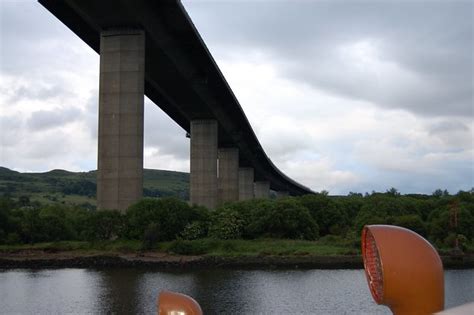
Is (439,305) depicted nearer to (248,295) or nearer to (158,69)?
(248,295)

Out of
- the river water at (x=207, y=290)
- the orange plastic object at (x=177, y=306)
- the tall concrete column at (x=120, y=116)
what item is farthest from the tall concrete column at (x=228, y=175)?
the orange plastic object at (x=177, y=306)

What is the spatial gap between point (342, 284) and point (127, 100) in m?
20.0

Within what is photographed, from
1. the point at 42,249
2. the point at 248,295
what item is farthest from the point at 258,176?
the point at 248,295

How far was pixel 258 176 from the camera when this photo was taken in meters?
136

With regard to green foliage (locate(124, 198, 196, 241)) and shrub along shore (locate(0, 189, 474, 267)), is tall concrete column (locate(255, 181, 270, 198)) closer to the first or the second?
shrub along shore (locate(0, 189, 474, 267))

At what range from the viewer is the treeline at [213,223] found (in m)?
48.6

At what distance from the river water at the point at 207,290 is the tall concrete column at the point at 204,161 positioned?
29144 mm

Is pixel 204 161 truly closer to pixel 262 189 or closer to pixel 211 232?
pixel 211 232

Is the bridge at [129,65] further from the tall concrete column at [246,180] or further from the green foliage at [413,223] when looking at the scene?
the tall concrete column at [246,180]

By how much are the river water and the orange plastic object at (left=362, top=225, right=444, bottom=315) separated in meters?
24.1

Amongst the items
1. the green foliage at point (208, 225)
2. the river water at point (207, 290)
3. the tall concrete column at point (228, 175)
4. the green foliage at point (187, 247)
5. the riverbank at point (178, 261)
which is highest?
the tall concrete column at point (228, 175)

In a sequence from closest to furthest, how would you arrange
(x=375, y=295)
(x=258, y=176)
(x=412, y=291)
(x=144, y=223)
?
(x=412, y=291)
(x=375, y=295)
(x=144, y=223)
(x=258, y=176)

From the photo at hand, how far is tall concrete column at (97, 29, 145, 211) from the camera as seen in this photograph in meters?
44.3

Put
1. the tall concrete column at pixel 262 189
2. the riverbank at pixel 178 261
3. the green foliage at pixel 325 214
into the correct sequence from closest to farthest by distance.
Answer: the riverbank at pixel 178 261 < the green foliage at pixel 325 214 < the tall concrete column at pixel 262 189
